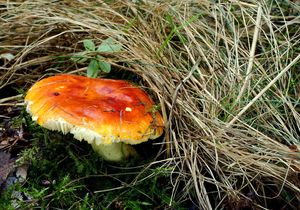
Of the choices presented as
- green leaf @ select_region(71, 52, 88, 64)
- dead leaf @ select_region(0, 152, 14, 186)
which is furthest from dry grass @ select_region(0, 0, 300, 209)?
dead leaf @ select_region(0, 152, 14, 186)

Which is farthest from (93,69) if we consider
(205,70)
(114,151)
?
(205,70)

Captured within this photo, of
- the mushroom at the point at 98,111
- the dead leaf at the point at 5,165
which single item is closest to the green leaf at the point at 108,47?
the mushroom at the point at 98,111

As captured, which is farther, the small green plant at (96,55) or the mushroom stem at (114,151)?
the small green plant at (96,55)

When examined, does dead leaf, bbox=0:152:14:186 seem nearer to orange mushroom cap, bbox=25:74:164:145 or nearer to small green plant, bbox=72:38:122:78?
orange mushroom cap, bbox=25:74:164:145

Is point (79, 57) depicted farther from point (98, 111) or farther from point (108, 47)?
point (98, 111)

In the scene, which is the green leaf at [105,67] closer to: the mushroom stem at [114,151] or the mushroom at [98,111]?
the mushroom at [98,111]

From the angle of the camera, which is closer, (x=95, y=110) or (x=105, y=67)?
(x=95, y=110)

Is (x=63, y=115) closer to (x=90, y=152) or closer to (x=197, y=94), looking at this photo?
(x=90, y=152)

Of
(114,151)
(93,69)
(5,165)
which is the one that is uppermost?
(93,69)
